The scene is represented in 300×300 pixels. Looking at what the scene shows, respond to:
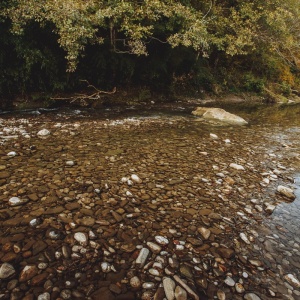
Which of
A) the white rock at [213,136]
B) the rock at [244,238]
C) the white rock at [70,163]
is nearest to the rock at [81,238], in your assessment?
the rock at [244,238]

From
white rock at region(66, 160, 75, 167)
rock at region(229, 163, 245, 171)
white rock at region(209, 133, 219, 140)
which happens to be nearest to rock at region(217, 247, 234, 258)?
rock at region(229, 163, 245, 171)

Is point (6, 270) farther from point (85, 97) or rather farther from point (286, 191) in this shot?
point (85, 97)

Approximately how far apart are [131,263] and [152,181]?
2.34 metres

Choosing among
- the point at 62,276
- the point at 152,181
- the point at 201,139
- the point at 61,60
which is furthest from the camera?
the point at 61,60

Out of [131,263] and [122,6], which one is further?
[122,6]

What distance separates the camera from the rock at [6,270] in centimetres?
249

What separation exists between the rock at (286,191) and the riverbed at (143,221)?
10cm

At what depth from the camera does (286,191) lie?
16.0 ft

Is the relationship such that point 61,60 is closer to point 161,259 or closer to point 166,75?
point 166,75

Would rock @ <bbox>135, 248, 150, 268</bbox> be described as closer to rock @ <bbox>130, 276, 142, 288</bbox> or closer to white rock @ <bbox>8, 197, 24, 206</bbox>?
rock @ <bbox>130, 276, 142, 288</bbox>

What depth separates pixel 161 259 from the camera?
9.71ft

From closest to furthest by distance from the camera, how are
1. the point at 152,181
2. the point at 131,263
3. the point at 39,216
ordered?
the point at 131,263 → the point at 39,216 → the point at 152,181

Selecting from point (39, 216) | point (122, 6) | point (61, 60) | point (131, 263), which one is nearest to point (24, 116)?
point (61, 60)

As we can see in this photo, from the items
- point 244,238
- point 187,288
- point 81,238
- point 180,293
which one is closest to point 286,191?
point 244,238
